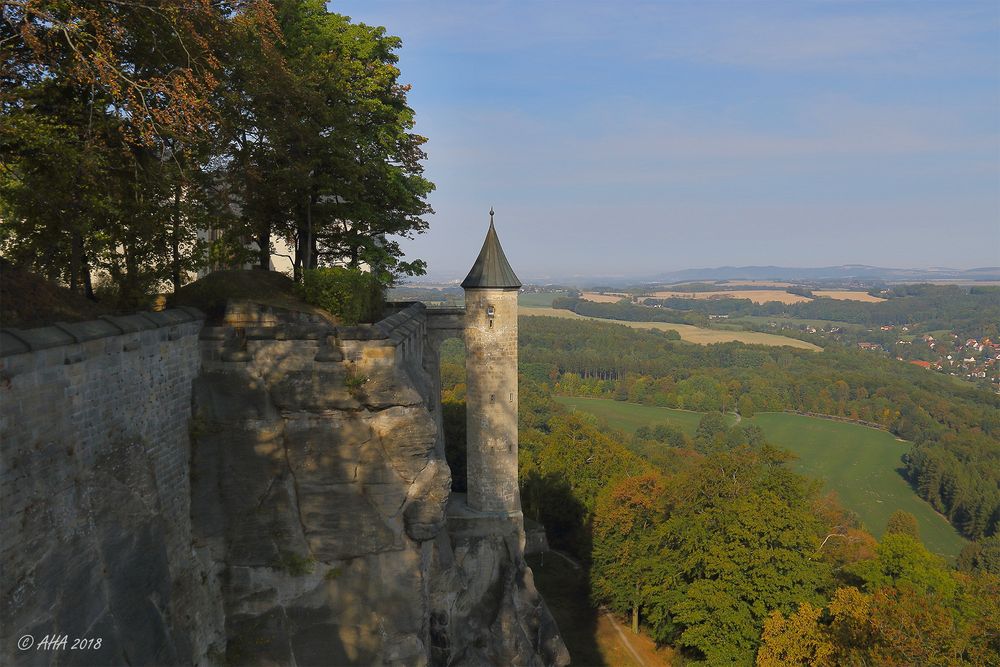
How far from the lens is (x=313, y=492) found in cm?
1103

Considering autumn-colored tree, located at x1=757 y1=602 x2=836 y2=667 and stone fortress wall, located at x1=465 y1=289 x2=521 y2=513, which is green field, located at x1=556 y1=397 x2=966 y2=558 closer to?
autumn-colored tree, located at x1=757 y1=602 x2=836 y2=667

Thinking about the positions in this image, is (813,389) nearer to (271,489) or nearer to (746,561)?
(746,561)

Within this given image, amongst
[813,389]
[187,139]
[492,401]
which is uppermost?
[187,139]

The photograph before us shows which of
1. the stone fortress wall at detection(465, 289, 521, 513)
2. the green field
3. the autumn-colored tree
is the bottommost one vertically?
the green field

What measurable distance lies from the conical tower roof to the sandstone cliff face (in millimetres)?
8727

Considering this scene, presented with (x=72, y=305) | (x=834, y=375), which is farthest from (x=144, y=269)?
(x=834, y=375)

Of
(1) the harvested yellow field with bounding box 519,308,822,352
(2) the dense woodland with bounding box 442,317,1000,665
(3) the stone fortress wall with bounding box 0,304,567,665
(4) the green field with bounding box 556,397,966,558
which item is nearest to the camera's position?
(3) the stone fortress wall with bounding box 0,304,567,665

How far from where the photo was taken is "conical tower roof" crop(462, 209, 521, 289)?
19.7 meters

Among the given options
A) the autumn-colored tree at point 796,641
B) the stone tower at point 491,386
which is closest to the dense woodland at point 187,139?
the stone tower at point 491,386

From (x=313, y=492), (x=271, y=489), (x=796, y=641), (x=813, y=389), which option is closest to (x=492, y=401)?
(x=313, y=492)

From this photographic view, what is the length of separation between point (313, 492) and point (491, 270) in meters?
10.7

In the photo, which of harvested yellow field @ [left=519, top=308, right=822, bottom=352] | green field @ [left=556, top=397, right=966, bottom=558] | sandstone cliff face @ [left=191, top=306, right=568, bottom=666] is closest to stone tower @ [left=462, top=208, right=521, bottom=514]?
sandstone cliff face @ [left=191, top=306, right=568, bottom=666]

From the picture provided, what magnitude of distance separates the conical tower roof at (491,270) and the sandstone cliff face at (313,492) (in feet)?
28.6

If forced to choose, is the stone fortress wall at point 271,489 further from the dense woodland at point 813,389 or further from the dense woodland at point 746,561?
the dense woodland at point 813,389
